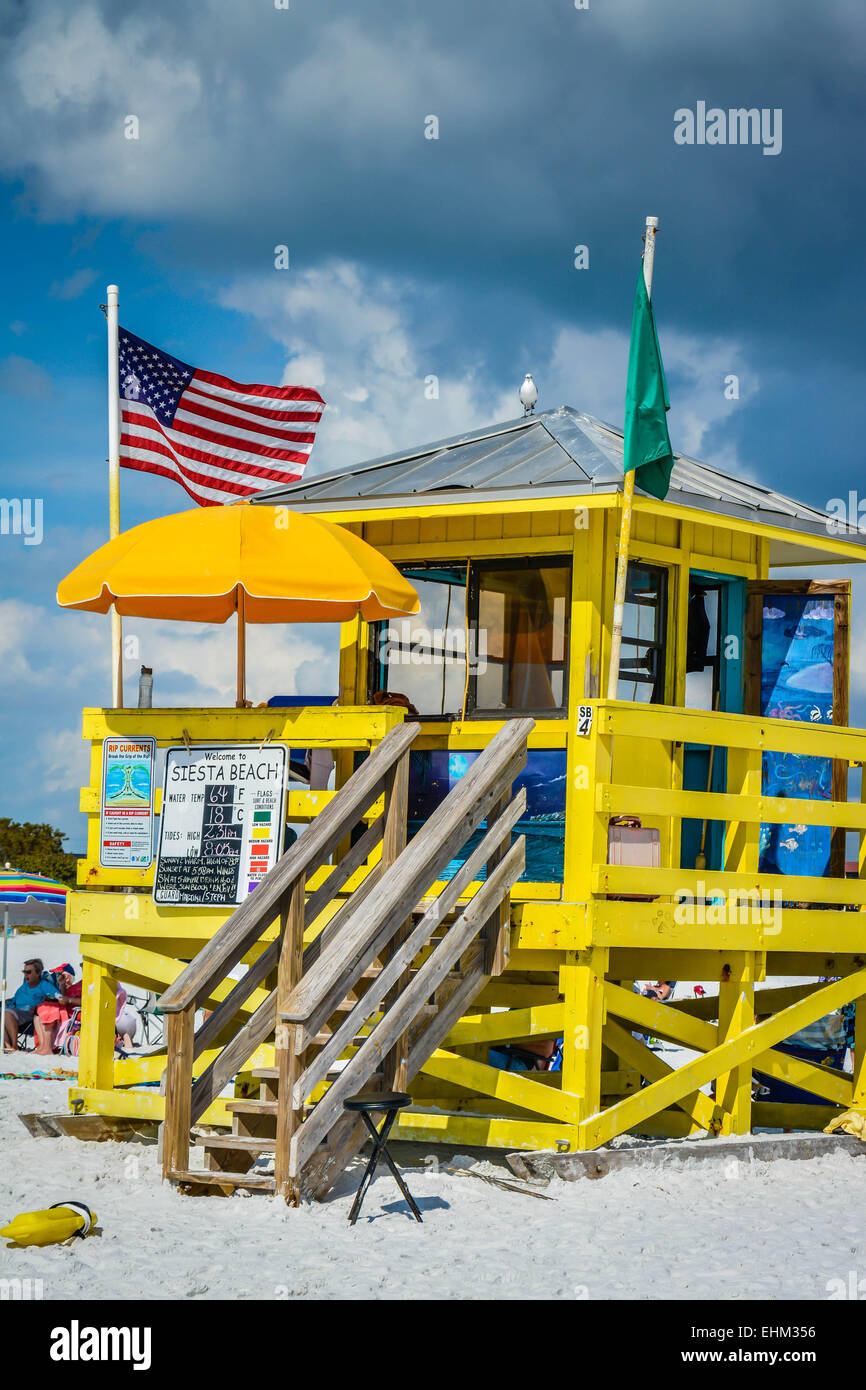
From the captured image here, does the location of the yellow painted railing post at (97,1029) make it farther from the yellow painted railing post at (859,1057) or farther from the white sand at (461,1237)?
the yellow painted railing post at (859,1057)

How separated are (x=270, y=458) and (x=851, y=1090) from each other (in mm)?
6687

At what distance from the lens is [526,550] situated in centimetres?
1012

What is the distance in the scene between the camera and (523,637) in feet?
33.5

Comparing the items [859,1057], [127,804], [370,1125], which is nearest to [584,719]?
[370,1125]

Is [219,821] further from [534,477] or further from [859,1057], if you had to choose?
[859,1057]

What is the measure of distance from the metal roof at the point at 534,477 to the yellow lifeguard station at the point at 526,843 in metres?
0.03

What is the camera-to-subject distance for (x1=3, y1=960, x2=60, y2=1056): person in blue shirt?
61.1 feet

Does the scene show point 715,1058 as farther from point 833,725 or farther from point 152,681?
point 152,681

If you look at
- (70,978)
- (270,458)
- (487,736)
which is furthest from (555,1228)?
(70,978)

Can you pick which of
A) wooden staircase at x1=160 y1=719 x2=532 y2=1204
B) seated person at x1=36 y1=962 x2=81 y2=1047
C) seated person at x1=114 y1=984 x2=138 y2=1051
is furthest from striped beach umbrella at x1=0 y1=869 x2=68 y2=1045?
wooden staircase at x1=160 y1=719 x2=532 y2=1204

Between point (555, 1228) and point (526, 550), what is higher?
point (526, 550)

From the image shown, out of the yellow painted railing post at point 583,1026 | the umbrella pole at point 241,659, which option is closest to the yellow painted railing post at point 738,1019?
the yellow painted railing post at point 583,1026

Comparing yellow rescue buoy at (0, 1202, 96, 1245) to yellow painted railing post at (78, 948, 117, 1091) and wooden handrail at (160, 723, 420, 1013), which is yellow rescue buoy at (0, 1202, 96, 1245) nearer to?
wooden handrail at (160, 723, 420, 1013)
